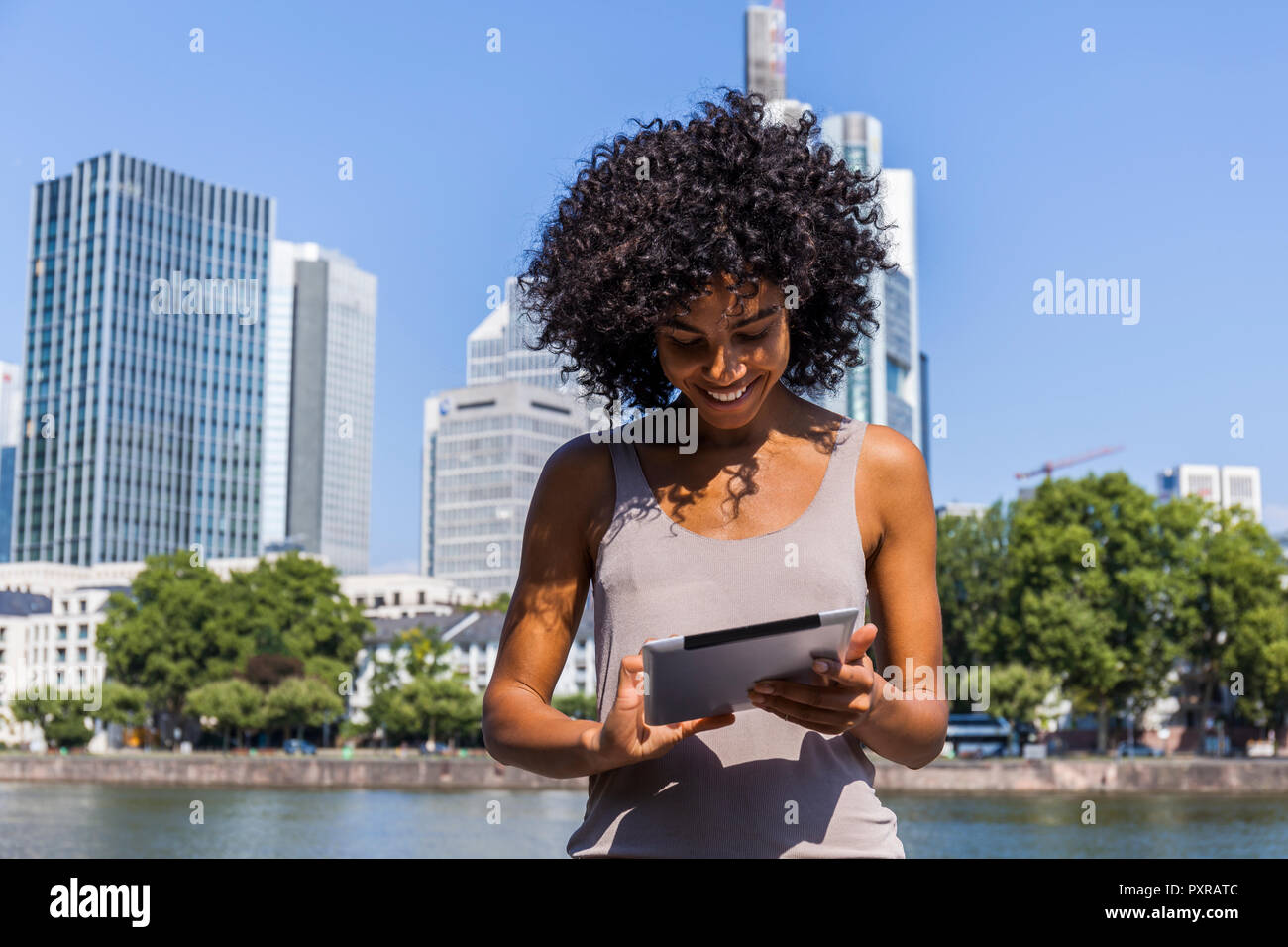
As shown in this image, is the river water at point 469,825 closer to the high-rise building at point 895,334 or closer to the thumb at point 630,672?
the thumb at point 630,672

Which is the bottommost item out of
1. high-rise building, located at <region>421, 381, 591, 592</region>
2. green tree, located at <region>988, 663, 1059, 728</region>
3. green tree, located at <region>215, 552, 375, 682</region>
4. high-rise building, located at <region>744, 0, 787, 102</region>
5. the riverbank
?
the riverbank

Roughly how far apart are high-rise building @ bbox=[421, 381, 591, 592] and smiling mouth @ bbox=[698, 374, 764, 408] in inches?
5496

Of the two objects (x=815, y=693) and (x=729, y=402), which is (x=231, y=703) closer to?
(x=729, y=402)

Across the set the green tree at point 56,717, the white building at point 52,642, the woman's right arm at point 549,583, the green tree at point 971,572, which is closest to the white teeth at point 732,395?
the woman's right arm at point 549,583

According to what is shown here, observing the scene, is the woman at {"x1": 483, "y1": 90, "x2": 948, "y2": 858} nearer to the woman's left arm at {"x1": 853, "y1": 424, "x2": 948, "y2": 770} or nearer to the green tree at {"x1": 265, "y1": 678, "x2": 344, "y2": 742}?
the woman's left arm at {"x1": 853, "y1": 424, "x2": 948, "y2": 770}

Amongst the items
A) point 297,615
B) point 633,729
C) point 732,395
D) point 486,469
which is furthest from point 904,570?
point 486,469

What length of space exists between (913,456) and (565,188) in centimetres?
92

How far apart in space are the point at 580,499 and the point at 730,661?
1.82 ft

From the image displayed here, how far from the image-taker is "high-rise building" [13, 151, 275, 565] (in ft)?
441

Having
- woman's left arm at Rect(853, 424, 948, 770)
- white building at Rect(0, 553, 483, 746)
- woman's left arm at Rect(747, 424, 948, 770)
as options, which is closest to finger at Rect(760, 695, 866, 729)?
woman's left arm at Rect(747, 424, 948, 770)

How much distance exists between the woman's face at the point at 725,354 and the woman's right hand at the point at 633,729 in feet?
1.75

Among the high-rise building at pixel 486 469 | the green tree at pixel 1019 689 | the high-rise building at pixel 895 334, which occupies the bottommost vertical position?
the green tree at pixel 1019 689

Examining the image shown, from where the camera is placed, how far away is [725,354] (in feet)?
7.89

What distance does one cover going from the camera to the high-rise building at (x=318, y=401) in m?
160
